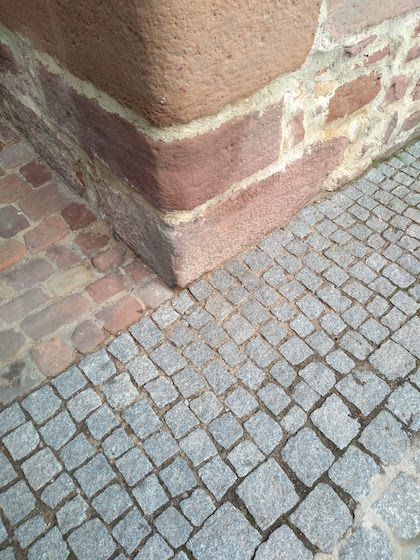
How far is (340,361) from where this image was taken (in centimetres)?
183

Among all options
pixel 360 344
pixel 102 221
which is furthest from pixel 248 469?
pixel 102 221

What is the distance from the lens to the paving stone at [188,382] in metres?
1.77

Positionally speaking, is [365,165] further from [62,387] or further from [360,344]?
[62,387]

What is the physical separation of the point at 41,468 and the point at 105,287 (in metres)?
0.86

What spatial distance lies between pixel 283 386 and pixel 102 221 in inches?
52.3

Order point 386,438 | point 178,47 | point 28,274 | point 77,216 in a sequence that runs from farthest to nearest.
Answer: point 77,216, point 28,274, point 386,438, point 178,47

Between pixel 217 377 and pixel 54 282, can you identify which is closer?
pixel 217 377

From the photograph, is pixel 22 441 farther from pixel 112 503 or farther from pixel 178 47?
pixel 178 47

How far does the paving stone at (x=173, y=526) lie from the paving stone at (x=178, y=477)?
0.21 feet

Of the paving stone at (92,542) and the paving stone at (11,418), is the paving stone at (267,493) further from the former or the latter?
the paving stone at (11,418)

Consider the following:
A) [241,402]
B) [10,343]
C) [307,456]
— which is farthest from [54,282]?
[307,456]

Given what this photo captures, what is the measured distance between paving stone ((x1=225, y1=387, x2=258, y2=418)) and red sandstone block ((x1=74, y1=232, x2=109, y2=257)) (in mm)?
1068

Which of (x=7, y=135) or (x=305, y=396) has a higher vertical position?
(x=7, y=135)

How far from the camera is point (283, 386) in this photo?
177 centimetres
